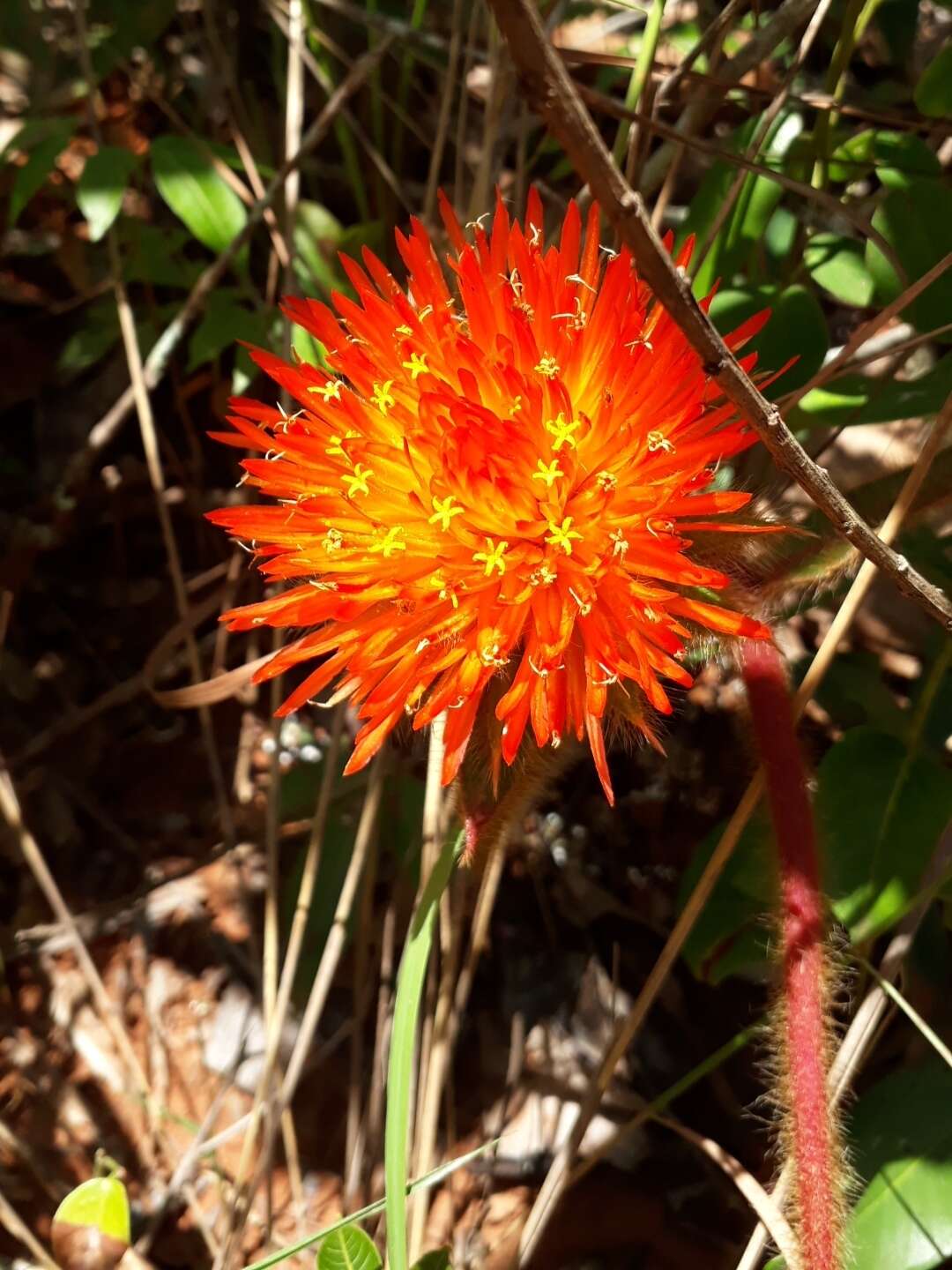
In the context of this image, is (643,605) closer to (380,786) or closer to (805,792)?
(805,792)

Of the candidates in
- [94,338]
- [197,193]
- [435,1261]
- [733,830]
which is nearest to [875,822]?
Answer: [733,830]

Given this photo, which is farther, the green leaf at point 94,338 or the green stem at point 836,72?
the green leaf at point 94,338

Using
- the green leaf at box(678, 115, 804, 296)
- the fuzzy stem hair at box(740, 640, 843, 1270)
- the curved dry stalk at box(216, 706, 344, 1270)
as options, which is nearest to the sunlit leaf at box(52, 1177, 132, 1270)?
the curved dry stalk at box(216, 706, 344, 1270)

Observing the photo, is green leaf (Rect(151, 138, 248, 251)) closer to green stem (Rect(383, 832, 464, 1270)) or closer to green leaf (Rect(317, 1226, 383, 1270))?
green stem (Rect(383, 832, 464, 1270))

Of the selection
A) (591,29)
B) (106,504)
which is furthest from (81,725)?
(591,29)

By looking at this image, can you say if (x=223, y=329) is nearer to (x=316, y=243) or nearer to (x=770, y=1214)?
(x=316, y=243)

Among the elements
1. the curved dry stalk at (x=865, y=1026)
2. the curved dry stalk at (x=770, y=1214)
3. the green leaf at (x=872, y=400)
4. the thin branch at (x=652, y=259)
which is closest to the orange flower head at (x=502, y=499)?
the thin branch at (x=652, y=259)

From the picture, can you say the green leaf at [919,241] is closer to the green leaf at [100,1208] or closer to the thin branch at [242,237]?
the thin branch at [242,237]
